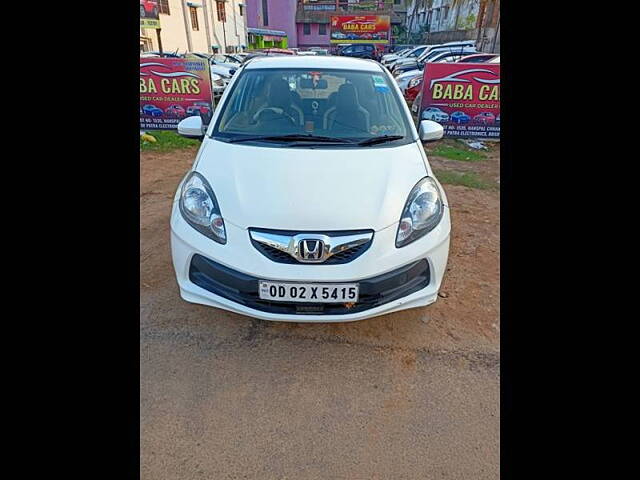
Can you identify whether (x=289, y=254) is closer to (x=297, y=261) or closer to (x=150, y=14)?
(x=297, y=261)

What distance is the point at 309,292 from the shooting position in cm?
191

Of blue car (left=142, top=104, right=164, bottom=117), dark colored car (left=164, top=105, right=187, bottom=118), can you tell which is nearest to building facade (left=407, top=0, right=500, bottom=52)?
dark colored car (left=164, top=105, right=187, bottom=118)

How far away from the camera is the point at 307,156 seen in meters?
2.38

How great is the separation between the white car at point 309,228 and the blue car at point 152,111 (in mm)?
5385

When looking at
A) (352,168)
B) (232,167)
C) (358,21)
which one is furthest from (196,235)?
(358,21)

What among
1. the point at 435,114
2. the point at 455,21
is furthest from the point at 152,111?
the point at 455,21

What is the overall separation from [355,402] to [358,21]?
3404 cm

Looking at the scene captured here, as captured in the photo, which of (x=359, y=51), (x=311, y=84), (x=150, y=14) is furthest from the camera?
(x=359, y=51)

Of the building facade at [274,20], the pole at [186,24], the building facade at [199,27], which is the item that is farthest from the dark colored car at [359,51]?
the building facade at [274,20]

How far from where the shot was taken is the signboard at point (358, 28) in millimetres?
30156

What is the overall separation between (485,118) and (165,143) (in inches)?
236

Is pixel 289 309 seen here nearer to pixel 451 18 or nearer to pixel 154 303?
pixel 154 303

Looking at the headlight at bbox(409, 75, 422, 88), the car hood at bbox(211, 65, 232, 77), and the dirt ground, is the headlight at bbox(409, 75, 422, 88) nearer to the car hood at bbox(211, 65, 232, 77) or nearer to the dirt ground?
the car hood at bbox(211, 65, 232, 77)

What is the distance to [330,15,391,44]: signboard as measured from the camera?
30.2 meters
